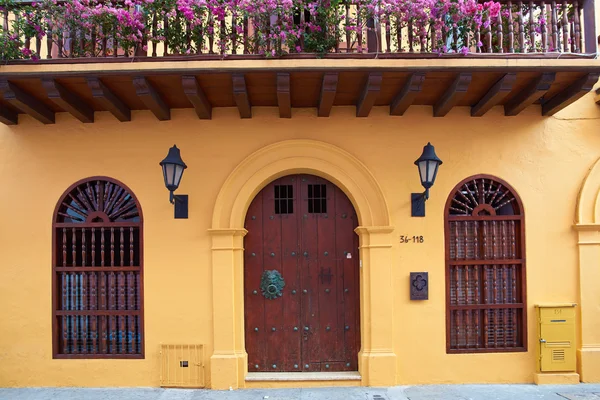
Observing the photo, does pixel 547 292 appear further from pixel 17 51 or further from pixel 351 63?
pixel 17 51

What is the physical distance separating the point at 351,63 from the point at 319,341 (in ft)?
11.3

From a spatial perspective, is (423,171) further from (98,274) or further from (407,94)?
(98,274)

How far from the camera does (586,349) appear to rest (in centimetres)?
642

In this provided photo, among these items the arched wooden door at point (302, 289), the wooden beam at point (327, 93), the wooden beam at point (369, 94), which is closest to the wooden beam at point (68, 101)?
the arched wooden door at point (302, 289)

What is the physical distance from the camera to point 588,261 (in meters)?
6.51

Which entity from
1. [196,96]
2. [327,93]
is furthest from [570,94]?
[196,96]

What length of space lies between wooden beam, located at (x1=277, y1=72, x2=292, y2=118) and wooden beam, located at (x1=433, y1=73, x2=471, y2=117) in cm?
182

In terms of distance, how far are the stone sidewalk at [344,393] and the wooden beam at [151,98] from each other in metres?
3.36

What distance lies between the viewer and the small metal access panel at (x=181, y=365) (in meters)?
6.40

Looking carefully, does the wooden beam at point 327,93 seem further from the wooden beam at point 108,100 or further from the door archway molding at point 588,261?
the door archway molding at point 588,261

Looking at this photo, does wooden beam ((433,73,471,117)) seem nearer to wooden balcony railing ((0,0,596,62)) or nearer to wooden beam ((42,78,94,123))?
wooden balcony railing ((0,0,596,62))

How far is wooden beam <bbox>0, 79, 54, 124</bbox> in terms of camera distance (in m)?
5.68

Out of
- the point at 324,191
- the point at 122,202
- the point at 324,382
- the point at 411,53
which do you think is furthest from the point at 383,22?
the point at 324,382

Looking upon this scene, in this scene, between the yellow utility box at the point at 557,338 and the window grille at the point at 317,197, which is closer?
the yellow utility box at the point at 557,338
